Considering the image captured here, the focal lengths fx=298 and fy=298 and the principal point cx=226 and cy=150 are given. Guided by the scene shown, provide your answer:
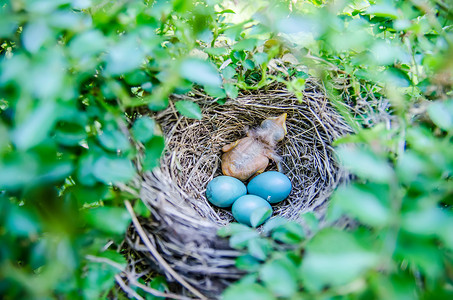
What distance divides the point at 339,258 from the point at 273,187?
870 mm

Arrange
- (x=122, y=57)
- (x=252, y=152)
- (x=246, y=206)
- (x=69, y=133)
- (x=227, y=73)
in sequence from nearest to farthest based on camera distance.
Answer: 1. (x=122, y=57)
2. (x=69, y=133)
3. (x=227, y=73)
4. (x=246, y=206)
5. (x=252, y=152)

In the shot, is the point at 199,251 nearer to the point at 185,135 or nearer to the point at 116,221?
the point at 116,221

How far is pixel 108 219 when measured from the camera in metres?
0.64

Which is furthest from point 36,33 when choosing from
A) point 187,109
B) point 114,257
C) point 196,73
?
point 114,257

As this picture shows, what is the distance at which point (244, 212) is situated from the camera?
1.24 m

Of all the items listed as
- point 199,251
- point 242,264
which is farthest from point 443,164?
point 199,251

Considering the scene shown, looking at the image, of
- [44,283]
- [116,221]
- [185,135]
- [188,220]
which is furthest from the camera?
[185,135]

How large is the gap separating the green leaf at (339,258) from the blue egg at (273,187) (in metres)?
0.82

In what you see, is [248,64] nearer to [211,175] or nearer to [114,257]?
[211,175]

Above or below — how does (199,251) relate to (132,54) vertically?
below

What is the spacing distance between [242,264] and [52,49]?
24.5 inches

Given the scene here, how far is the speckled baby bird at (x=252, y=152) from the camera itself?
56.6 inches

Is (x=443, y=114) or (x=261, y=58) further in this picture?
(x=261, y=58)

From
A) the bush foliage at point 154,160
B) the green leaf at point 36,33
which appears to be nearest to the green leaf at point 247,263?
the bush foliage at point 154,160
